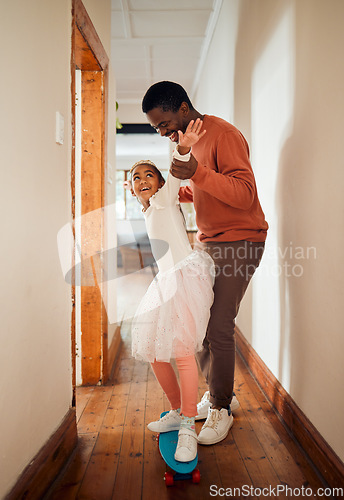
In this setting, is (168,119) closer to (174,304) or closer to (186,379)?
(174,304)

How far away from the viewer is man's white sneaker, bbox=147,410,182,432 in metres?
1.50

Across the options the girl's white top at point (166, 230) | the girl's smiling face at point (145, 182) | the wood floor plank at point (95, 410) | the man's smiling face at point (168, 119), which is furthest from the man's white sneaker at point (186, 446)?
the man's smiling face at point (168, 119)

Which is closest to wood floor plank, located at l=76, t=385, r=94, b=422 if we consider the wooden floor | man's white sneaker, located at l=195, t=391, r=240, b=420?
the wooden floor

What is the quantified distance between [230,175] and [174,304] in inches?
20.6

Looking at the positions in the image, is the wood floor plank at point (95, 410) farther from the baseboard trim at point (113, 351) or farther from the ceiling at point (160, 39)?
the ceiling at point (160, 39)

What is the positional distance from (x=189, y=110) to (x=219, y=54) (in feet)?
6.79

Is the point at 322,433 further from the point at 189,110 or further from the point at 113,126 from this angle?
the point at 113,126

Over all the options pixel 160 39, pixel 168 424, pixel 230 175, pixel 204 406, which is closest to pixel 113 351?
pixel 204 406

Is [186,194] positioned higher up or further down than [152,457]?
higher up

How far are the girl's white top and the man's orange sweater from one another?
0.13 metres

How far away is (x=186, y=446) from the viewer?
4.36 feet

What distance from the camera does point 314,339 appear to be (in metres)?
1.38

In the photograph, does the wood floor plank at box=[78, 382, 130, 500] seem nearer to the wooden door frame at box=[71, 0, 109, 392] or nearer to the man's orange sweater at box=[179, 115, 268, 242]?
the wooden door frame at box=[71, 0, 109, 392]

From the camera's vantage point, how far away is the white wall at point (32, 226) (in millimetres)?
986
